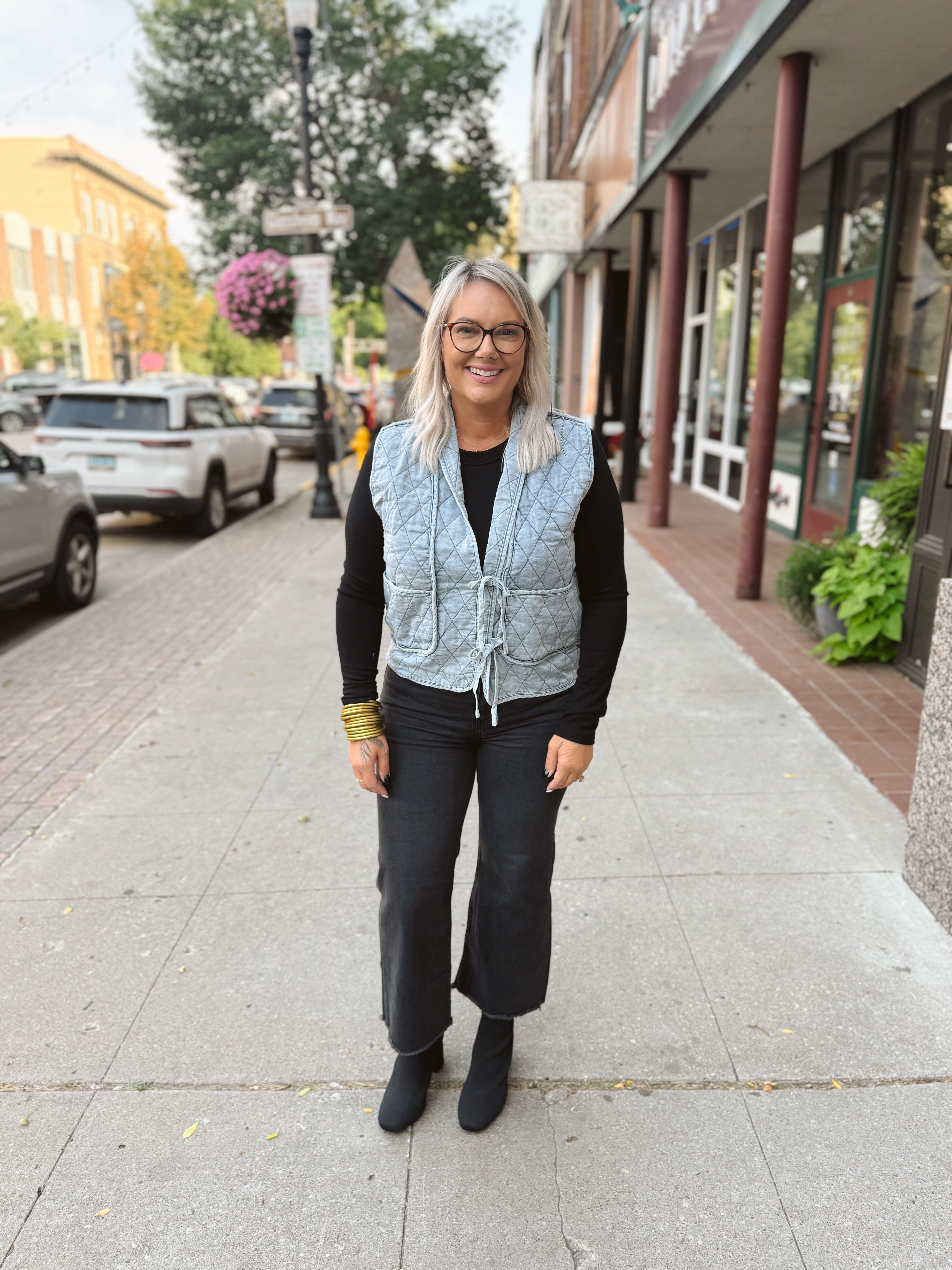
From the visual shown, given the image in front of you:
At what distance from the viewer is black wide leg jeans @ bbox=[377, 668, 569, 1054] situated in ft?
7.39

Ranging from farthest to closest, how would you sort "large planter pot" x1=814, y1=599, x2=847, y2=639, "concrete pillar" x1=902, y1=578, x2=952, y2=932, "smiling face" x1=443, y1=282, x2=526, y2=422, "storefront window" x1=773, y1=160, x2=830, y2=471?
"storefront window" x1=773, y1=160, x2=830, y2=471, "large planter pot" x1=814, y1=599, x2=847, y2=639, "concrete pillar" x1=902, y1=578, x2=952, y2=932, "smiling face" x1=443, y1=282, x2=526, y2=422

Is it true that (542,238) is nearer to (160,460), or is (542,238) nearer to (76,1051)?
(160,460)

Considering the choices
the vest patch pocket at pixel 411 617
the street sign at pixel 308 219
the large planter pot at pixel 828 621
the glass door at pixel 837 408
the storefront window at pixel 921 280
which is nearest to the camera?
the vest patch pocket at pixel 411 617

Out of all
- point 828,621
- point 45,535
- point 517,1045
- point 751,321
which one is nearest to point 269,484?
point 45,535

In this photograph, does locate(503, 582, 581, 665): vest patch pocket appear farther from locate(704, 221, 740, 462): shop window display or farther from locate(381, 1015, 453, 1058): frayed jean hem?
locate(704, 221, 740, 462): shop window display

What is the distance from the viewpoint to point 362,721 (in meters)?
2.27

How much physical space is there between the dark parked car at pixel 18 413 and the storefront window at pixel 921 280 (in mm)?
26380

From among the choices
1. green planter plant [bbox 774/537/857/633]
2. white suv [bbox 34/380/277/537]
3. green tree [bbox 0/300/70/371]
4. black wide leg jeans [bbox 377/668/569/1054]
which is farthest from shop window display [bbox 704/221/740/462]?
green tree [bbox 0/300/70/371]

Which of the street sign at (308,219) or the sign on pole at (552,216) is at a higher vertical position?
the sign on pole at (552,216)

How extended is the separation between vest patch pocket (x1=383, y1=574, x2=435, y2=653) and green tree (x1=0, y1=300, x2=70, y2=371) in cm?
4794

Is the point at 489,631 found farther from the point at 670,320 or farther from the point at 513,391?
the point at 670,320

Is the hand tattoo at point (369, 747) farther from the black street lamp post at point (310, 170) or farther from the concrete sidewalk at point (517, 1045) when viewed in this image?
the black street lamp post at point (310, 170)

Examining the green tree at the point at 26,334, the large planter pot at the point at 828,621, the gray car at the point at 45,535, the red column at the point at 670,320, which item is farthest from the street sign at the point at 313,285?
the green tree at the point at 26,334

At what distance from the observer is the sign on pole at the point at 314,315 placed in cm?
1212
